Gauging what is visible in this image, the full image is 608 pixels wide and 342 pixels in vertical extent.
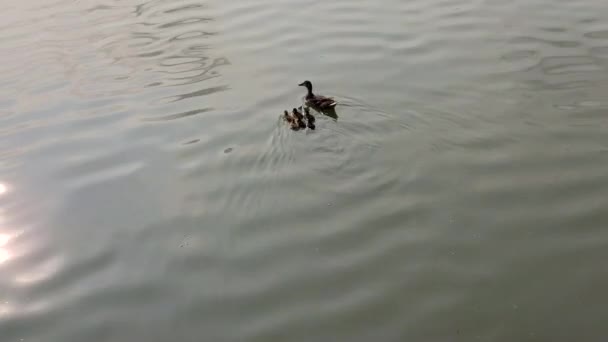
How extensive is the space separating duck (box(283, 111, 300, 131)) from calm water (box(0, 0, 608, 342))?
10 cm

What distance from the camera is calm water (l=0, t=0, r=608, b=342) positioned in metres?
4.82

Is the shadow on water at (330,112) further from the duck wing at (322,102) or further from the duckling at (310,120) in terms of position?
the duckling at (310,120)

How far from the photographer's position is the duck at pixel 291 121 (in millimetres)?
6977

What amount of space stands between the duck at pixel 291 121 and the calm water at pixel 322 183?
3.8 inches

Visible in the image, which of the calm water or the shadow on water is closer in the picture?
the calm water

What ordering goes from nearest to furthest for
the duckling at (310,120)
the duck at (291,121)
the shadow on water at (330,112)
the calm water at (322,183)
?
the calm water at (322,183) → the duck at (291,121) → the duckling at (310,120) → the shadow on water at (330,112)

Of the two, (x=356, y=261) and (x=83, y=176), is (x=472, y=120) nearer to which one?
(x=356, y=261)

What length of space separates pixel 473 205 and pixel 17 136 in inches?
230

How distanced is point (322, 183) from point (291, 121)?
1263 millimetres

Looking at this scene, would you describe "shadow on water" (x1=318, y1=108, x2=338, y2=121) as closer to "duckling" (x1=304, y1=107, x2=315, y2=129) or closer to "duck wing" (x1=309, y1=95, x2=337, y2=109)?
"duck wing" (x1=309, y1=95, x2=337, y2=109)

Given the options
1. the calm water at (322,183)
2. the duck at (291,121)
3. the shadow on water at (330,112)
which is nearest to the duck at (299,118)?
the duck at (291,121)

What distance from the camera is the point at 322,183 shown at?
6090 mm

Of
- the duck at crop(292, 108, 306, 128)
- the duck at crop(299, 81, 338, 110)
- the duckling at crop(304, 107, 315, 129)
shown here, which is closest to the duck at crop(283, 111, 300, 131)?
the duck at crop(292, 108, 306, 128)

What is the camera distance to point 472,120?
269 inches
